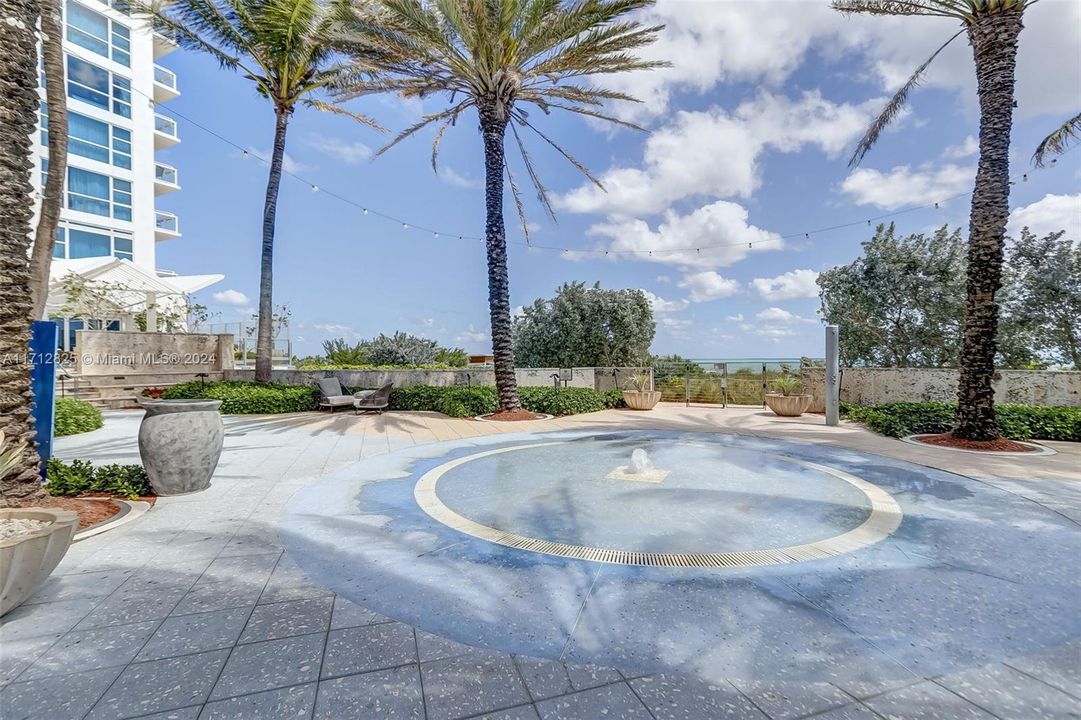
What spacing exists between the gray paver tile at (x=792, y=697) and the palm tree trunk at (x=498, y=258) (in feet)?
32.6

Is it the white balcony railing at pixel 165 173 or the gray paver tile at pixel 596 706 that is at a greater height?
the white balcony railing at pixel 165 173

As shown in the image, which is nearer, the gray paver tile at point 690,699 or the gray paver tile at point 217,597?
the gray paver tile at point 690,699

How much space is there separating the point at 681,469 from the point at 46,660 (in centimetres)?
606

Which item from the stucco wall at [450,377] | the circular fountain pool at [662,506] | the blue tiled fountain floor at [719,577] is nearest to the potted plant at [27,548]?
the blue tiled fountain floor at [719,577]

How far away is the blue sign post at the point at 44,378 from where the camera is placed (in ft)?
18.1

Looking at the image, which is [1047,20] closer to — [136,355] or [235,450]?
[235,450]

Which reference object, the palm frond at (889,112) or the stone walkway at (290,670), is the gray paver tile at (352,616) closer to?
the stone walkway at (290,670)

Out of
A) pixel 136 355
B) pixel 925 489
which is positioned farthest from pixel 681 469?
pixel 136 355

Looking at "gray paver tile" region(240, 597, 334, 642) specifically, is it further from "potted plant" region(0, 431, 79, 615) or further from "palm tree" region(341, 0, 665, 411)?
"palm tree" region(341, 0, 665, 411)

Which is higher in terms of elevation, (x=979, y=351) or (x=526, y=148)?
(x=526, y=148)

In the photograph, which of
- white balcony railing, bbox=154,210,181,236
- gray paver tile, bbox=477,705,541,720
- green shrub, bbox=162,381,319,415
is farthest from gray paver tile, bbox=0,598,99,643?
white balcony railing, bbox=154,210,181,236

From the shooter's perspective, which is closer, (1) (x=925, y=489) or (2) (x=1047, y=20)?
(1) (x=925, y=489)

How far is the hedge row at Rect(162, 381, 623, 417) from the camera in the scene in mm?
12453

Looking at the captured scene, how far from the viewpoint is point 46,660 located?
2.29 metres
